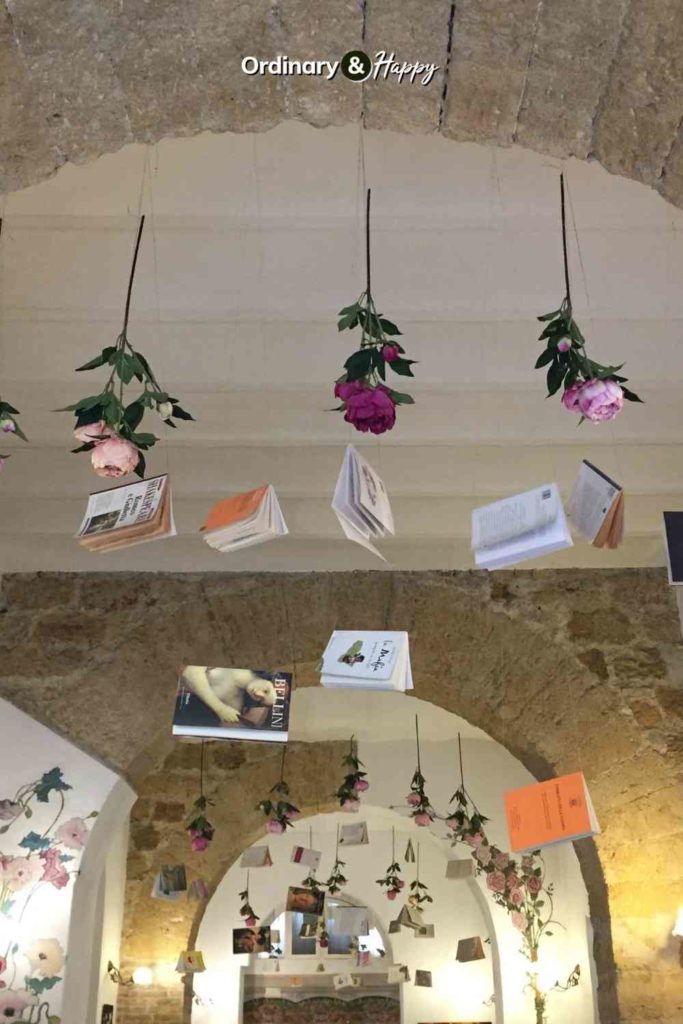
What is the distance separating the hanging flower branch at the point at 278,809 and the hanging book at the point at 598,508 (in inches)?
145

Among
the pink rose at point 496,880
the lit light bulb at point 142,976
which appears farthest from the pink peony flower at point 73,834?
the pink rose at point 496,880

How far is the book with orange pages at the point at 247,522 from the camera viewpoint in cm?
235

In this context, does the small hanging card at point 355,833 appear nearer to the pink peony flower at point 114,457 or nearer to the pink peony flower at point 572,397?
the pink peony flower at point 114,457

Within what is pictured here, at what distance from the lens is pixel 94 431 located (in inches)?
86.6

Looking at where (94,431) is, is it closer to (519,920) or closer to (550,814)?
(550,814)

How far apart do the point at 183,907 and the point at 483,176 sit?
5.51 meters

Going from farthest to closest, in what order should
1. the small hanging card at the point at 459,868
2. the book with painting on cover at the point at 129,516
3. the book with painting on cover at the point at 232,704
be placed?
the small hanging card at the point at 459,868, the book with painting on cover at the point at 232,704, the book with painting on cover at the point at 129,516

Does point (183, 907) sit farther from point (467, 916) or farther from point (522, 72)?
point (522, 72)

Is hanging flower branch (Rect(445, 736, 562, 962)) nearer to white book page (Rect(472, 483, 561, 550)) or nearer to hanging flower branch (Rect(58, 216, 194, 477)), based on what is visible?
white book page (Rect(472, 483, 561, 550))

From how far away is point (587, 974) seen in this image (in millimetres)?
6410

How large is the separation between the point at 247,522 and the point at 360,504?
0.31 meters

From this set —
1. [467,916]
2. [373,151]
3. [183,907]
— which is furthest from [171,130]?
[467,916]

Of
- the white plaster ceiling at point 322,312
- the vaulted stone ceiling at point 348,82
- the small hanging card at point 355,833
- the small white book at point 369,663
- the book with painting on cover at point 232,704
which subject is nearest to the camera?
the vaulted stone ceiling at point 348,82

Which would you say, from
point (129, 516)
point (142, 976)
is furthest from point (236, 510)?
point (142, 976)
